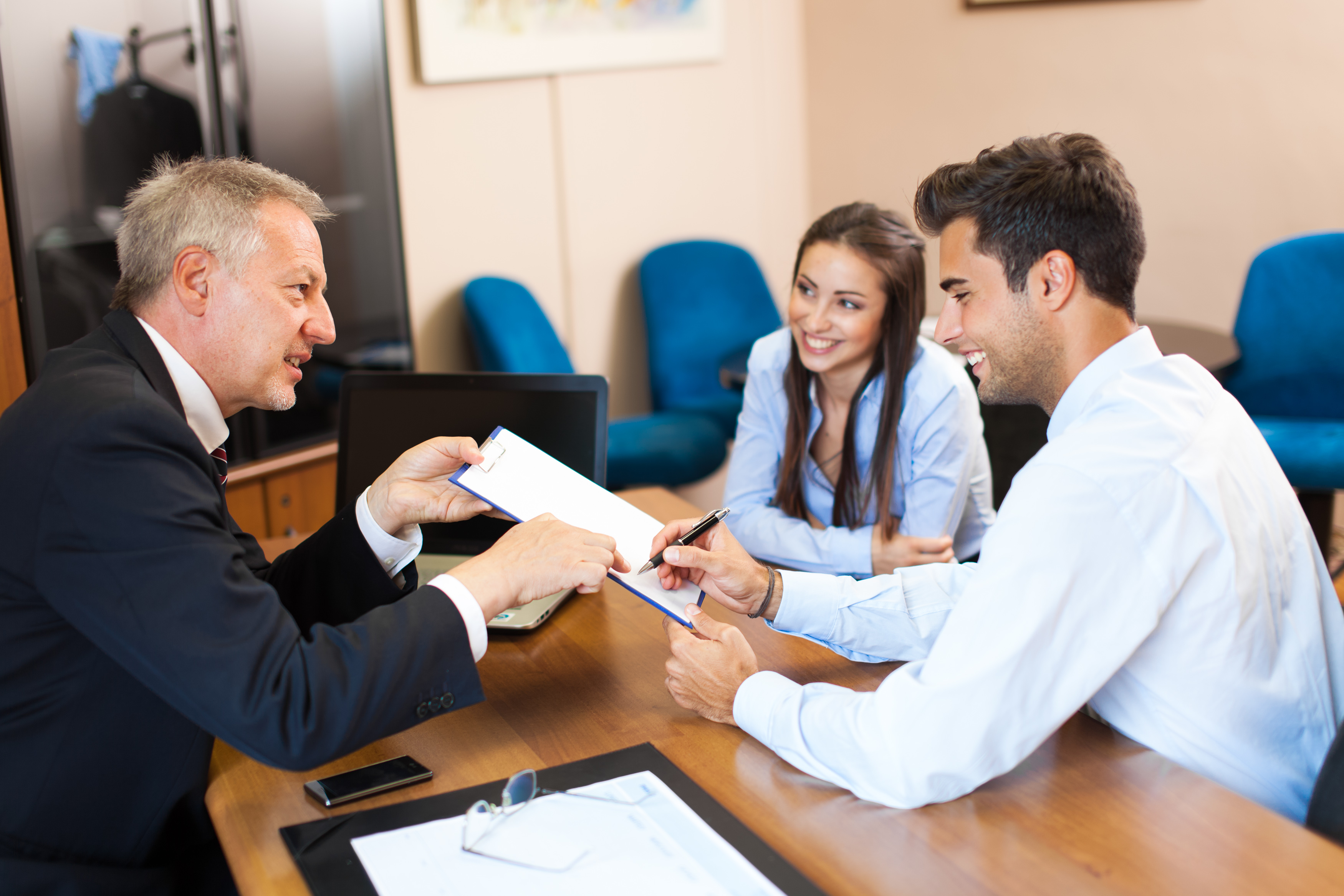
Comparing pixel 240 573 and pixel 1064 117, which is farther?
pixel 1064 117

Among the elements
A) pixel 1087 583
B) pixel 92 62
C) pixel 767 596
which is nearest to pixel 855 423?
pixel 767 596

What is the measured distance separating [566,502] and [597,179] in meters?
2.71

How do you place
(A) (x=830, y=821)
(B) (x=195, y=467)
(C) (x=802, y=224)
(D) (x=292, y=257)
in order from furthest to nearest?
1. (C) (x=802, y=224)
2. (D) (x=292, y=257)
3. (B) (x=195, y=467)
4. (A) (x=830, y=821)

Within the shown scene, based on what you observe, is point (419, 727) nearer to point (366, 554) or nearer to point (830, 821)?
point (366, 554)

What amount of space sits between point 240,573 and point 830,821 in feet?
2.11

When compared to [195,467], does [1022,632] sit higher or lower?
lower

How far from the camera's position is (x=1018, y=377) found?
4.48 ft

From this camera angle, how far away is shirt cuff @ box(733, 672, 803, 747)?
3.89 feet

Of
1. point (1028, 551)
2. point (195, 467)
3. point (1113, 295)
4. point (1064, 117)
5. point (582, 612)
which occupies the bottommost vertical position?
point (582, 612)

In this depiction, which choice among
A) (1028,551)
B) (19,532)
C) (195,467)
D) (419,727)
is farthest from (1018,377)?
(19,532)

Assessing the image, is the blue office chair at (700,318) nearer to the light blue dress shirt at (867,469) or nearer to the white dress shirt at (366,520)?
the light blue dress shirt at (867,469)

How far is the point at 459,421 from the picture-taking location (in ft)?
6.16

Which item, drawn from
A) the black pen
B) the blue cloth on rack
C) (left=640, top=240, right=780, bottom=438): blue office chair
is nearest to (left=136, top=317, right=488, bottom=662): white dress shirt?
the black pen

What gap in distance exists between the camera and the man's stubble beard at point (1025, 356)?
1333mm
